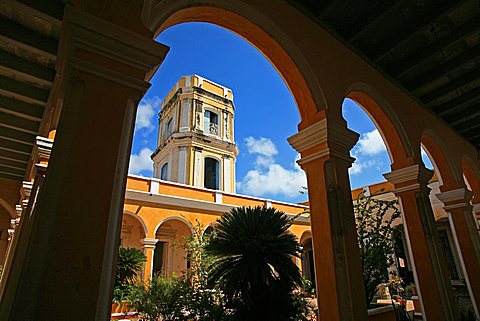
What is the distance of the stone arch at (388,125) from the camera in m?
4.05

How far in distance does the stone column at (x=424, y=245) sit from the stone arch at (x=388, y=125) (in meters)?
0.21

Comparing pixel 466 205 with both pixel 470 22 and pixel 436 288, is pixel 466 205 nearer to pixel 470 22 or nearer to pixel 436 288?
pixel 436 288

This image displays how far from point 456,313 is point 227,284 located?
3.06 meters

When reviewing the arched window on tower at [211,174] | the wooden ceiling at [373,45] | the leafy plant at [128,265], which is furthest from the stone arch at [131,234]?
the wooden ceiling at [373,45]

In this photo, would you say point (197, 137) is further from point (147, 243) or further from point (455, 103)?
point (455, 103)

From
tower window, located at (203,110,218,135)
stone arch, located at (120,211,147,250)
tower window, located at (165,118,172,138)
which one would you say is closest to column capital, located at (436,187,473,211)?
stone arch, located at (120,211,147,250)

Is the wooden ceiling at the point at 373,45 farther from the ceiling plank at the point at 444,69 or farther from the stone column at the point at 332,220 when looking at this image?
the stone column at the point at 332,220

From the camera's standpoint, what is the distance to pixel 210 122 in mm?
18297

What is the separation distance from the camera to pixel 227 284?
3545 millimetres

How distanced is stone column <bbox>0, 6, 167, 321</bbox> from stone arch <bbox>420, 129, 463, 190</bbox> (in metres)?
5.33

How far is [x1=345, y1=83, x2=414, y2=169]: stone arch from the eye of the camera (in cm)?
405

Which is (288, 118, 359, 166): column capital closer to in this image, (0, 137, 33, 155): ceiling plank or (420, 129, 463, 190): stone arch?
(420, 129, 463, 190): stone arch

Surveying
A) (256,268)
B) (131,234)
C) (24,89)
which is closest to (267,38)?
(256,268)

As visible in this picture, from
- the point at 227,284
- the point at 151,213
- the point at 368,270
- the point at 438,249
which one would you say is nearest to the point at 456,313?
the point at 438,249
